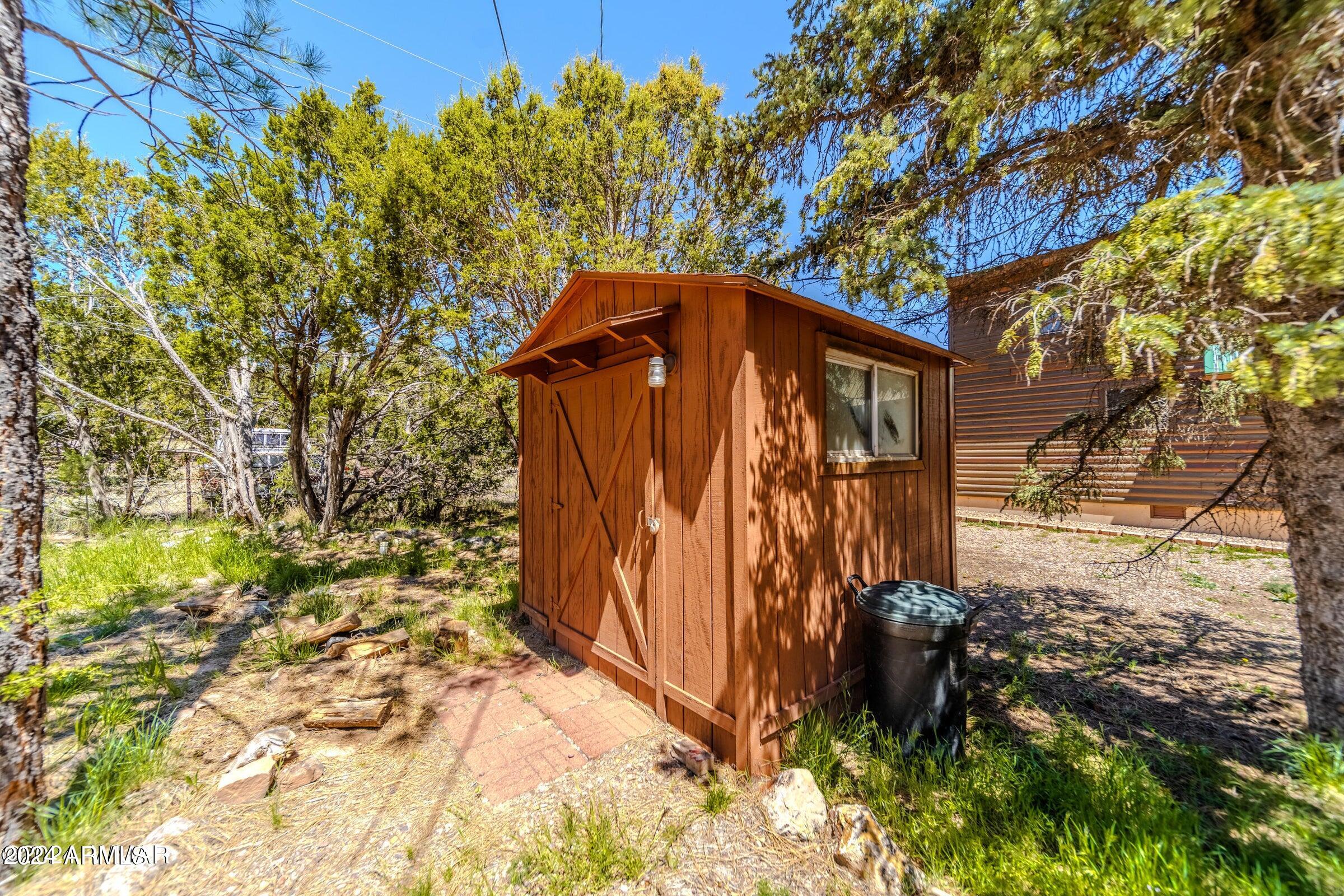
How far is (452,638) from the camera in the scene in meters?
4.23

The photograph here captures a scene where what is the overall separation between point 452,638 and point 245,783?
72.0 inches

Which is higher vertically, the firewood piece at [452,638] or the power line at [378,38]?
the power line at [378,38]

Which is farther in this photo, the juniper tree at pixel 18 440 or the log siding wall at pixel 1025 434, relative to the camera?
the log siding wall at pixel 1025 434

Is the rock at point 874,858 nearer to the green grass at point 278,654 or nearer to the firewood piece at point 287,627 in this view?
the green grass at point 278,654

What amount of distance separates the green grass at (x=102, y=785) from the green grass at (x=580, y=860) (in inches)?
76.5

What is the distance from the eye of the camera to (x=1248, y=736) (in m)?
2.81

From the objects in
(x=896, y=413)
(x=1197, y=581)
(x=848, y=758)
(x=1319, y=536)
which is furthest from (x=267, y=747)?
(x=1197, y=581)

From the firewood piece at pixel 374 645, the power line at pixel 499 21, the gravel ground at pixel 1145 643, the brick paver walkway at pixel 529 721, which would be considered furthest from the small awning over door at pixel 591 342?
the gravel ground at pixel 1145 643

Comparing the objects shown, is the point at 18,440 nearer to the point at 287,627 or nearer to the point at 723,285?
the point at 287,627

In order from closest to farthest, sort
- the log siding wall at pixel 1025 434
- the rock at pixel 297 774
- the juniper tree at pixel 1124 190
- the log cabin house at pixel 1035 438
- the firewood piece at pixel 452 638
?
the juniper tree at pixel 1124 190 < the rock at pixel 297 774 < the firewood piece at pixel 452 638 < the log cabin house at pixel 1035 438 < the log siding wall at pixel 1025 434

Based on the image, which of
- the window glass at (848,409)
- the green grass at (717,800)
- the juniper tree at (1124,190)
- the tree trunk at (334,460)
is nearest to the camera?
the juniper tree at (1124,190)

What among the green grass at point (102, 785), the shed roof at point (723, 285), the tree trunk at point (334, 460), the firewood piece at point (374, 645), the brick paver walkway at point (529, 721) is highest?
the shed roof at point (723, 285)

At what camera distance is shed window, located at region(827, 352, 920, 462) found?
326cm

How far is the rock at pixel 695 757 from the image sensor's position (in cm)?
259
